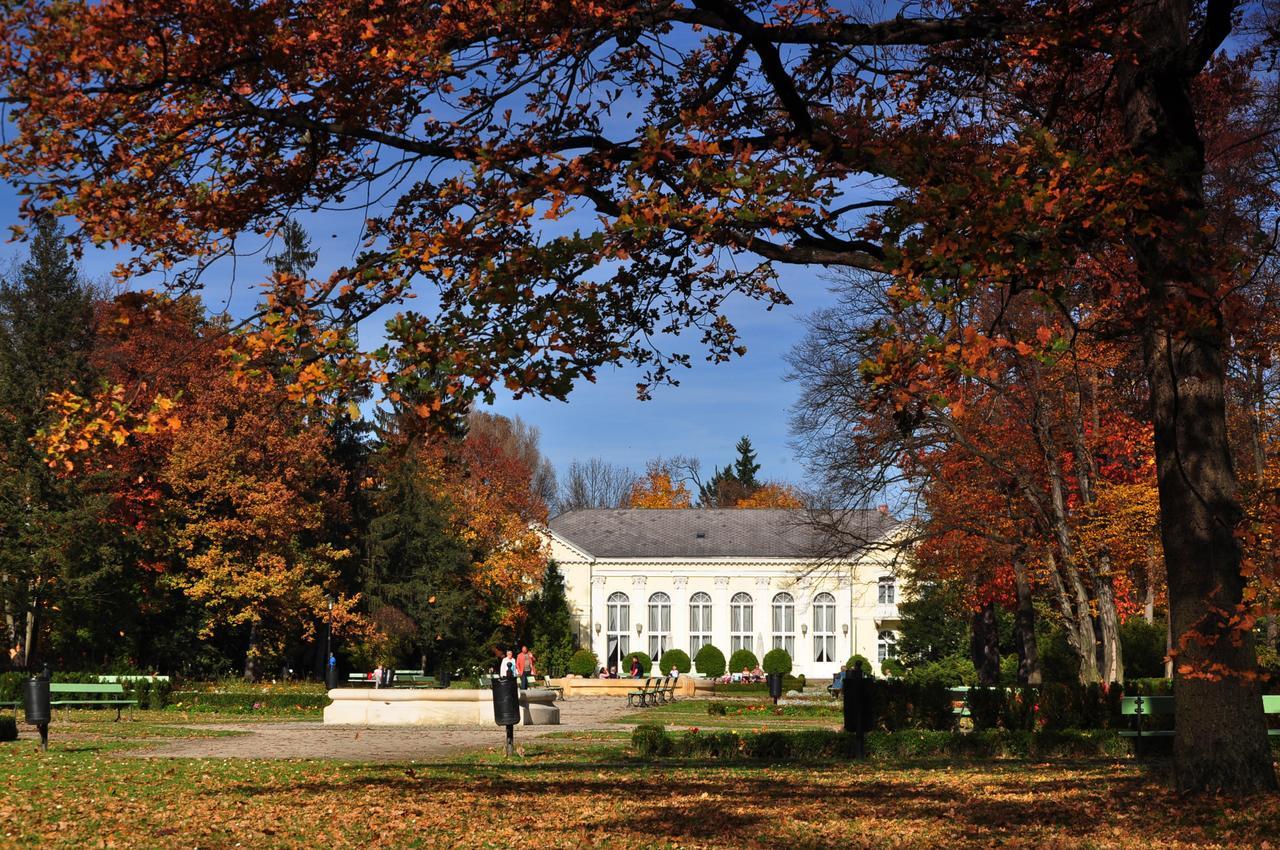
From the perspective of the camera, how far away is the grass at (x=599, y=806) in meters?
7.64

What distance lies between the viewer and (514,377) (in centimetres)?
822

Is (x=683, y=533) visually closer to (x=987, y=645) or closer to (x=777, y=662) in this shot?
(x=777, y=662)

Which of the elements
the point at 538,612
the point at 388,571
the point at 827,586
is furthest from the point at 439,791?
the point at 827,586

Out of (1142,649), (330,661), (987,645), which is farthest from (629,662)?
(1142,649)

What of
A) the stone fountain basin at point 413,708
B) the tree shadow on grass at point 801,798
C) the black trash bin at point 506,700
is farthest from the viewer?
the stone fountain basin at point 413,708

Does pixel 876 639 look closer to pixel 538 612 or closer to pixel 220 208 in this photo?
pixel 538 612

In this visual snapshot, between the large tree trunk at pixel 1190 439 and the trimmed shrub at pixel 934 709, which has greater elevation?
the large tree trunk at pixel 1190 439

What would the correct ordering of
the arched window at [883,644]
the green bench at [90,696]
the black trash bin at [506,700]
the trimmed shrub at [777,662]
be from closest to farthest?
the black trash bin at [506,700] → the green bench at [90,696] → the trimmed shrub at [777,662] → the arched window at [883,644]

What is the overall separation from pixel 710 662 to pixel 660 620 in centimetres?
528

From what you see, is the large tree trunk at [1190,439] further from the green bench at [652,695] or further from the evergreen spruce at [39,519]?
the evergreen spruce at [39,519]

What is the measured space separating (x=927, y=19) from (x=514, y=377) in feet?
14.6

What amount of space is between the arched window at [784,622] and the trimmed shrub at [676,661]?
17.2ft

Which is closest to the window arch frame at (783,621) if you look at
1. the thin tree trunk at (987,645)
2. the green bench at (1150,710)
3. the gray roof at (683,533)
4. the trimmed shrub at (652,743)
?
the gray roof at (683,533)

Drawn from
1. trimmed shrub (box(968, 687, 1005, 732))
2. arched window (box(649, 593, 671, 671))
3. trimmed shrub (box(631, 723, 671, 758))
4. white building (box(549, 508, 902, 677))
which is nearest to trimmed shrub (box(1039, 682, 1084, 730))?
trimmed shrub (box(968, 687, 1005, 732))
